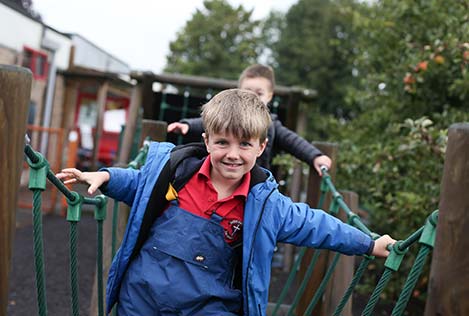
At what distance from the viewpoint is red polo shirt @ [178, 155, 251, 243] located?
1.77m

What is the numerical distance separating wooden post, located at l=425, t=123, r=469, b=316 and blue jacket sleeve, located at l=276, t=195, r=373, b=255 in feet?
2.00

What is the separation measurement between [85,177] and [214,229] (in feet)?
1.33

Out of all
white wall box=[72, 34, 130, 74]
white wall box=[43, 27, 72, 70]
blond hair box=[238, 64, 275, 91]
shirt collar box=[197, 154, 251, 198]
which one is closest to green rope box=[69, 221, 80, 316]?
shirt collar box=[197, 154, 251, 198]

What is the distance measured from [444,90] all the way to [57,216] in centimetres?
568

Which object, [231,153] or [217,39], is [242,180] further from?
[217,39]

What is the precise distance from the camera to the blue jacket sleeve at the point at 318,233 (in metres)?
1.74

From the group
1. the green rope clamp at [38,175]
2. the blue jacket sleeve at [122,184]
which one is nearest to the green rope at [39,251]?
the green rope clamp at [38,175]

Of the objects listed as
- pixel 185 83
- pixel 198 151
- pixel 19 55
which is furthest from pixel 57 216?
pixel 198 151

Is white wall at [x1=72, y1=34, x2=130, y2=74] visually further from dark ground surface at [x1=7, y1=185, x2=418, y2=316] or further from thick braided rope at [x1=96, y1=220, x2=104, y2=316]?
thick braided rope at [x1=96, y1=220, x2=104, y2=316]

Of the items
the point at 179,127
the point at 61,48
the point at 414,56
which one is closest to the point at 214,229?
the point at 179,127

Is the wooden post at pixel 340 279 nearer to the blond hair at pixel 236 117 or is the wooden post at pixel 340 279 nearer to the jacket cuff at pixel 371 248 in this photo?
the jacket cuff at pixel 371 248

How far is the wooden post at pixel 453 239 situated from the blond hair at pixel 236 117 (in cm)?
69

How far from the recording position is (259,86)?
3.21m

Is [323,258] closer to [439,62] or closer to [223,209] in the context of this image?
[223,209]
